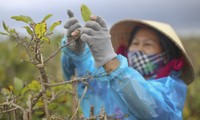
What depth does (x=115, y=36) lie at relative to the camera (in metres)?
2.68

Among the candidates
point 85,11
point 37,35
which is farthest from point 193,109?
point 37,35

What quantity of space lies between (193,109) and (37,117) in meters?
2.23

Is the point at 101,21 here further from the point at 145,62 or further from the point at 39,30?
the point at 145,62

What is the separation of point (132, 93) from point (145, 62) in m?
0.61

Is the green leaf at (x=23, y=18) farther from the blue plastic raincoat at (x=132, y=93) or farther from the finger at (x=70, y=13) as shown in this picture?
the finger at (x=70, y=13)

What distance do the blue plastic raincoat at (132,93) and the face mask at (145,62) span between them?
13 cm

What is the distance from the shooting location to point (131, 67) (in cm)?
185

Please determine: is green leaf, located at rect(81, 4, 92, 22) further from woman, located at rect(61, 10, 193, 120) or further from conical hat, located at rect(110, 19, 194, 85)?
conical hat, located at rect(110, 19, 194, 85)

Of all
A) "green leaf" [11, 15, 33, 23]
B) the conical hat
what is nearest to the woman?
the conical hat

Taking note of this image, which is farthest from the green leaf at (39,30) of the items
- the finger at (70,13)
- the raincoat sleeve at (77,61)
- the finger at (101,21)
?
the raincoat sleeve at (77,61)

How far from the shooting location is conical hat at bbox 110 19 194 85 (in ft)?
7.47

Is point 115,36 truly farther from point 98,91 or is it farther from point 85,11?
point 85,11

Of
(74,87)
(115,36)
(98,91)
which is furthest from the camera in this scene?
(115,36)

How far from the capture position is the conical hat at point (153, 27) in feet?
7.47
